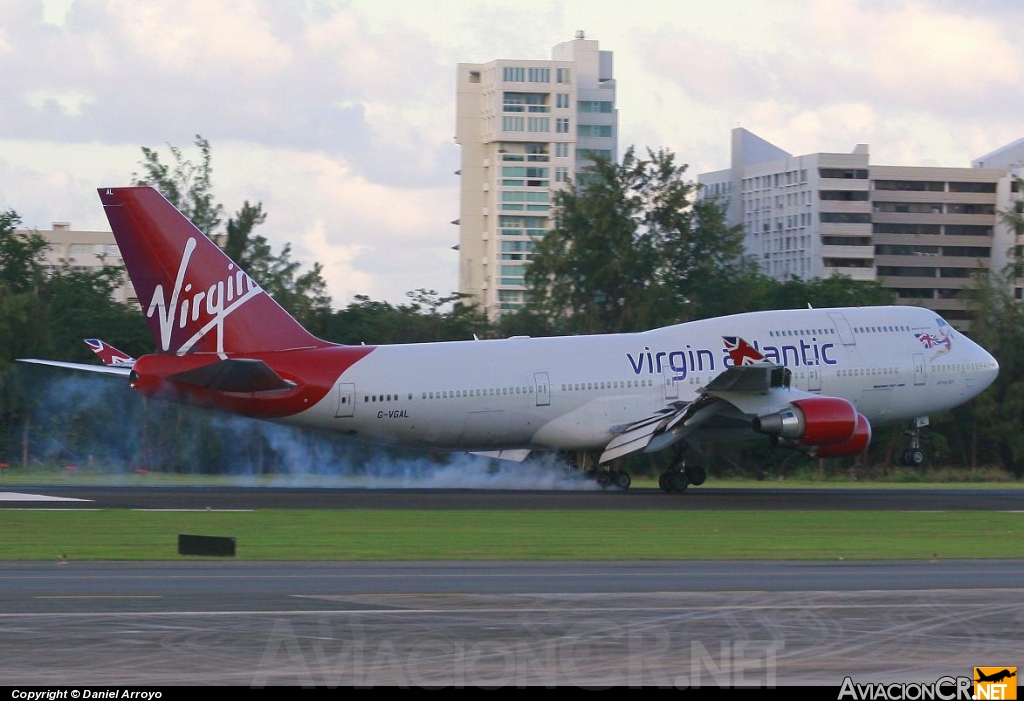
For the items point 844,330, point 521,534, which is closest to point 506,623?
Result: point 521,534

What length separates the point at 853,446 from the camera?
4491cm

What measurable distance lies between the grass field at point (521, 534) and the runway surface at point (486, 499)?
211cm

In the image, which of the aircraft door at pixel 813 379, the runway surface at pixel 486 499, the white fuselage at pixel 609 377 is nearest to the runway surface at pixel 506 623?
the runway surface at pixel 486 499

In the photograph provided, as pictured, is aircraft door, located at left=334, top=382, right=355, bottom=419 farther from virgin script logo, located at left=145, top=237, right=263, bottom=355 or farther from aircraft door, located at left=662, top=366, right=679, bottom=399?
aircraft door, located at left=662, top=366, right=679, bottom=399

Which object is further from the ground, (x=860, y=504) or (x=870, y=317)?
(x=870, y=317)

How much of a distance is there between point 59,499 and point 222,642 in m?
23.9

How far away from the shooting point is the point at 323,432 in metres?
44.7

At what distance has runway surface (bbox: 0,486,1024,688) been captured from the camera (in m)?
14.1

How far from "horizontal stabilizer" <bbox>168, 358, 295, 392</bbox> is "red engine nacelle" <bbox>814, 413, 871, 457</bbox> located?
1568cm

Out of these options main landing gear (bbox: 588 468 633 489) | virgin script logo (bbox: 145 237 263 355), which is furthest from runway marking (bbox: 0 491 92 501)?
main landing gear (bbox: 588 468 633 489)

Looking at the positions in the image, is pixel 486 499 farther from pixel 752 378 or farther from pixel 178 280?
pixel 178 280

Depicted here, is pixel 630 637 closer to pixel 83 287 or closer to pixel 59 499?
pixel 59 499

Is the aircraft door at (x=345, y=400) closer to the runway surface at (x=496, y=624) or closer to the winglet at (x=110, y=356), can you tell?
the winglet at (x=110, y=356)

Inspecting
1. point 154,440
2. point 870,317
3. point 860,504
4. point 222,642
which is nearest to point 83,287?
point 154,440
